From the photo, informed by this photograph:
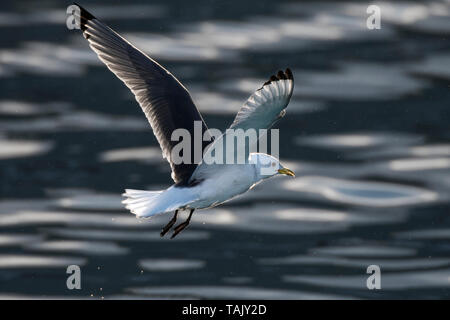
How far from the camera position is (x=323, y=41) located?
20234 mm

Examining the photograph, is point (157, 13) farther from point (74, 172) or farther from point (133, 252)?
point (133, 252)

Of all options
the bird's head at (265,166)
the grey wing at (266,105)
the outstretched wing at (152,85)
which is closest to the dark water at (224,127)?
the outstretched wing at (152,85)

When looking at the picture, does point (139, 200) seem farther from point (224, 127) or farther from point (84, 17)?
point (224, 127)

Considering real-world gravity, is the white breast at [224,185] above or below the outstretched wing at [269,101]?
below

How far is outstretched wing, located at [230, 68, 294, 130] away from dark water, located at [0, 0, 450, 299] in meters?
6.91

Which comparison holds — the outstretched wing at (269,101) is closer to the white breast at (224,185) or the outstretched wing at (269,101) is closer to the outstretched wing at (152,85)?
the white breast at (224,185)

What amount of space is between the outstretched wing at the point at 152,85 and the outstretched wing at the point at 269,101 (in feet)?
4.35

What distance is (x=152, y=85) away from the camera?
9102 millimetres

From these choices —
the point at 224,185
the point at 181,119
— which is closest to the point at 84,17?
the point at 181,119

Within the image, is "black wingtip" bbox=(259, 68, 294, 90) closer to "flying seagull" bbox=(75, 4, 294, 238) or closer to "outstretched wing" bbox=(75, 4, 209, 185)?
"flying seagull" bbox=(75, 4, 294, 238)

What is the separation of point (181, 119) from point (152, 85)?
0.41m

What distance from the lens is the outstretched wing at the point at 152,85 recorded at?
8.95 m

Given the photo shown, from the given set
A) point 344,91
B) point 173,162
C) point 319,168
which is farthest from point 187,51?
point 173,162

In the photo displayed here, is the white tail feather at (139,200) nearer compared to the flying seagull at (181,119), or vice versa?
the flying seagull at (181,119)
